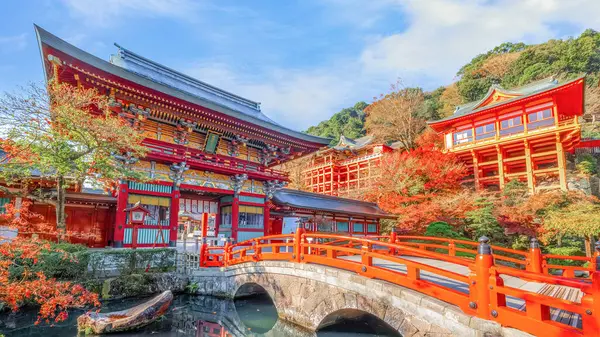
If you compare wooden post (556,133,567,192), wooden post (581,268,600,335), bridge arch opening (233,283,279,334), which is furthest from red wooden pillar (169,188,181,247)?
wooden post (556,133,567,192)

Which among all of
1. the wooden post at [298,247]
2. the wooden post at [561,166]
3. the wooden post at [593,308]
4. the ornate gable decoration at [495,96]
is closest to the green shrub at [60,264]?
the wooden post at [298,247]

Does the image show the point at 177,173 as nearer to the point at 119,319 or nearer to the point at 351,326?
the point at 119,319

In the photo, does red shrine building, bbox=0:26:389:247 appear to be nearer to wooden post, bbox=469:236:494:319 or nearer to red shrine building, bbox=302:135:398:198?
wooden post, bbox=469:236:494:319

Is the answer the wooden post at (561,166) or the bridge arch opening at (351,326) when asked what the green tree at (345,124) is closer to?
the wooden post at (561,166)

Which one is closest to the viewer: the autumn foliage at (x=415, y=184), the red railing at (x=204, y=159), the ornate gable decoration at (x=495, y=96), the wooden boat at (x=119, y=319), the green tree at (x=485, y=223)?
the wooden boat at (x=119, y=319)

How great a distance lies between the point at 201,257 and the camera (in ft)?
37.0

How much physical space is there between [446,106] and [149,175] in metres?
41.0

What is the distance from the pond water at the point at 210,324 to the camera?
7.28 m

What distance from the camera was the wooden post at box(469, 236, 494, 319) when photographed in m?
4.43

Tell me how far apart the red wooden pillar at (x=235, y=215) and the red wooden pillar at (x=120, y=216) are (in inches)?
179

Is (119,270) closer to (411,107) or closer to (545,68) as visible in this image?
(411,107)

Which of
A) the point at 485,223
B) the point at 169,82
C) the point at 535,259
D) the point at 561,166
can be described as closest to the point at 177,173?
the point at 169,82

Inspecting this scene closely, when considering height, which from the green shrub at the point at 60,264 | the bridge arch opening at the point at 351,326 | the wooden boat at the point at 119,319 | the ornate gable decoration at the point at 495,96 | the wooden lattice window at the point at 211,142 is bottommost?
the bridge arch opening at the point at 351,326

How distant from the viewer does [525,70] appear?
36.2 m
